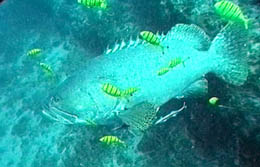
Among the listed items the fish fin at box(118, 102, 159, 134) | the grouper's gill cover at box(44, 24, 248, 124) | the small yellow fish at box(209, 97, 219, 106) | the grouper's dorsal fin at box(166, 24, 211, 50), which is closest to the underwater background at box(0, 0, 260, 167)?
the small yellow fish at box(209, 97, 219, 106)

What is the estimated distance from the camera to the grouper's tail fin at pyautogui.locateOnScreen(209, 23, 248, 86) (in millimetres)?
Result: 3906

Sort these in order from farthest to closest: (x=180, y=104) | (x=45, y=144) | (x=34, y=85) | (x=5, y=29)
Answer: (x=5, y=29) → (x=34, y=85) → (x=45, y=144) → (x=180, y=104)

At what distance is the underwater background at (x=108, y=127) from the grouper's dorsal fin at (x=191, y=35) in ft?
1.88

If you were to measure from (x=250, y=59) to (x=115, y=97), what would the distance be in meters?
1.86

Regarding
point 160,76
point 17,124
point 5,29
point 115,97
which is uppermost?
point 160,76

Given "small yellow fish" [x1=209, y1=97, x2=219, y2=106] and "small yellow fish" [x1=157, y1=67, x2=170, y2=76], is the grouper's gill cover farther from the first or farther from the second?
"small yellow fish" [x1=209, y1=97, x2=219, y2=106]

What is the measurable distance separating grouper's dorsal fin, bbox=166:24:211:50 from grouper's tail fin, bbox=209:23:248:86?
0.55 feet

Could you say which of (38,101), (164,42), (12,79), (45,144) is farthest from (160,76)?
(12,79)

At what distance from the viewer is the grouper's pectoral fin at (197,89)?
4.16m

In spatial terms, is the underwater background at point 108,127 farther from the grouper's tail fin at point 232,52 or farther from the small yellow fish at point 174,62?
the small yellow fish at point 174,62

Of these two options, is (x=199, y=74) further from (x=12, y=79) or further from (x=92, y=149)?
(x=12, y=79)

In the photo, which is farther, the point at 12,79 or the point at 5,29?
the point at 5,29

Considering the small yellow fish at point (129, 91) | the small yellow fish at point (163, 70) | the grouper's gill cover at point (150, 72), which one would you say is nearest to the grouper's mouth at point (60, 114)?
the grouper's gill cover at point (150, 72)

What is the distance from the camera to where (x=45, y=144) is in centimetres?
581
